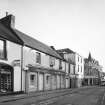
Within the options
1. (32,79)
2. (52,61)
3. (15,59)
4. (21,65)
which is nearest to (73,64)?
(52,61)

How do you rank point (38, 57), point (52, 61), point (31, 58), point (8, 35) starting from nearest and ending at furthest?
point (8, 35) < point (31, 58) < point (38, 57) < point (52, 61)

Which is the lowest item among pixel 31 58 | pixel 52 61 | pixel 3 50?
pixel 52 61

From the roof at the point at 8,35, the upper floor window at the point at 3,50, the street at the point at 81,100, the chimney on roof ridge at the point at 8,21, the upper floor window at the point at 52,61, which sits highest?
the chimney on roof ridge at the point at 8,21

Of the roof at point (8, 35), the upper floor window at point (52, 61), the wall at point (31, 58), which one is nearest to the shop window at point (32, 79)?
the wall at point (31, 58)

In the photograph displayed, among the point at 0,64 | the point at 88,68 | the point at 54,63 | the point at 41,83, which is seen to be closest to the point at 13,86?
the point at 0,64

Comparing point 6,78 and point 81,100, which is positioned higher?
point 6,78

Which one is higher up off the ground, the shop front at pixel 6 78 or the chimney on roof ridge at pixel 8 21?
the chimney on roof ridge at pixel 8 21

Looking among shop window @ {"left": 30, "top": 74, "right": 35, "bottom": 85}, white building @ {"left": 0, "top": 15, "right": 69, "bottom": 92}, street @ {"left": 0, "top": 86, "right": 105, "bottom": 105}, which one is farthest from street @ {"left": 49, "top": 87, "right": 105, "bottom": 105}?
shop window @ {"left": 30, "top": 74, "right": 35, "bottom": 85}

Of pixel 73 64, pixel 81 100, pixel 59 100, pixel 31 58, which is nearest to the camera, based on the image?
pixel 59 100

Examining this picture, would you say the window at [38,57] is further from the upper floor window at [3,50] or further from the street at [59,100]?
the street at [59,100]

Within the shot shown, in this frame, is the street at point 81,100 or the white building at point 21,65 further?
the white building at point 21,65

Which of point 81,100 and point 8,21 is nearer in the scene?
point 81,100

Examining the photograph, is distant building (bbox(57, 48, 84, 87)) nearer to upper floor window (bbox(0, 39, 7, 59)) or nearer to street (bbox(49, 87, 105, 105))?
street (bbox(49, 87, 105, 105))

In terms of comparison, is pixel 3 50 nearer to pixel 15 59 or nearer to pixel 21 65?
pixel 15 59
